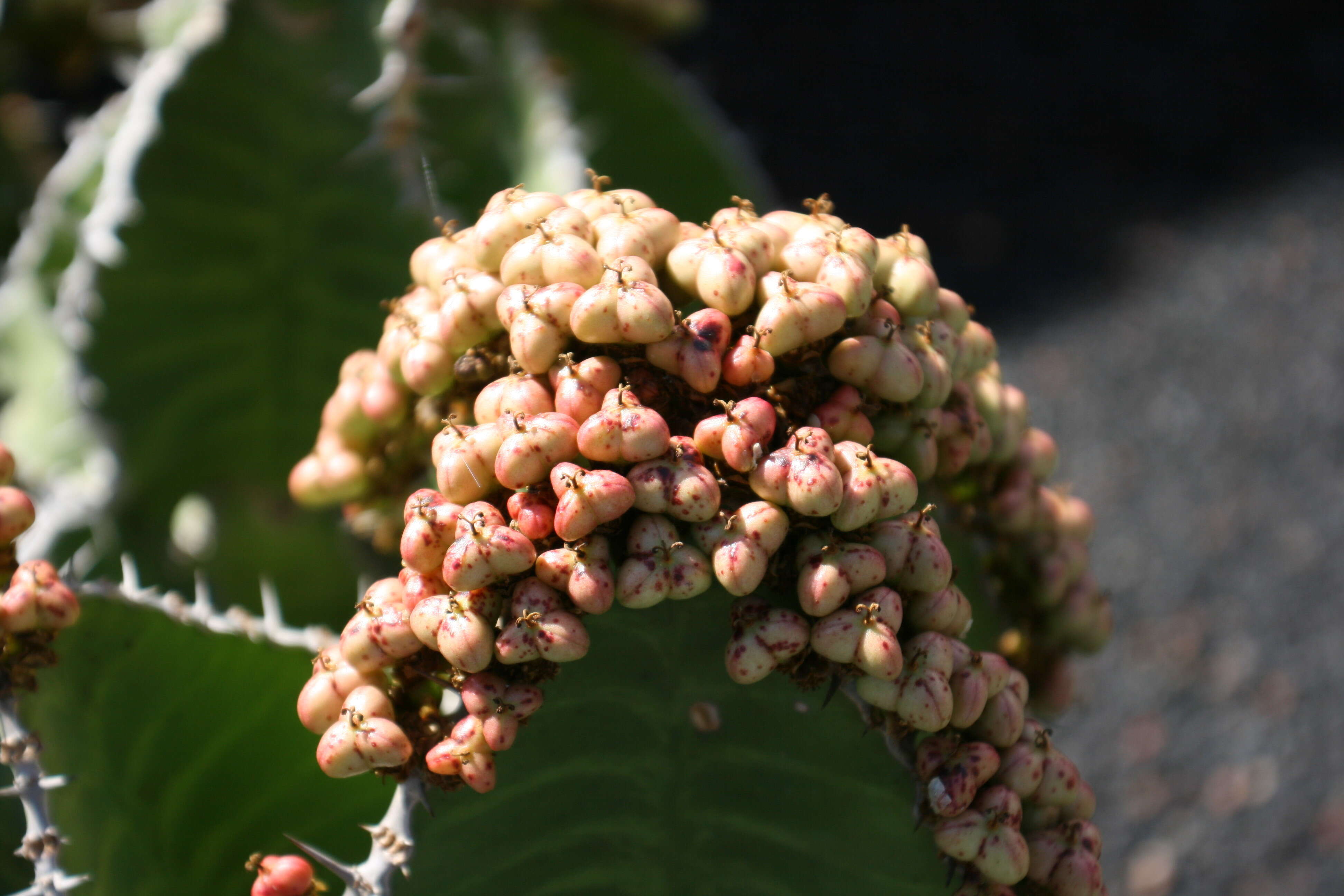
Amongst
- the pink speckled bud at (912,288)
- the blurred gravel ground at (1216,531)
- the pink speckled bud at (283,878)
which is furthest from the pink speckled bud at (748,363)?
the blurred gravel ground at (1216,531)

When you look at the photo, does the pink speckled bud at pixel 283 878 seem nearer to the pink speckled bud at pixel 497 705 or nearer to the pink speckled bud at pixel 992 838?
the pink speckled bud at pixel 497 705

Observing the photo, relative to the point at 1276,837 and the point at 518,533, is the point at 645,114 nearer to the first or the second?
the point at 518,533

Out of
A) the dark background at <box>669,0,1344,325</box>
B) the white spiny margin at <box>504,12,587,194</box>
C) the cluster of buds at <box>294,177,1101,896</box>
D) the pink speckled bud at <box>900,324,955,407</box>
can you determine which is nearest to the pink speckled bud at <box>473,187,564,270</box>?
the cluster of buds at <box>294,177,1101,896</box>

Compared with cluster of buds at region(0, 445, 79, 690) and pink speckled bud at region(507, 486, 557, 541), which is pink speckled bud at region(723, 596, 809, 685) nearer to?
pink speckled bud at region(507, 486, 557, 541)

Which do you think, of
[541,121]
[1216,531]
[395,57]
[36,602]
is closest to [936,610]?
[36,602]

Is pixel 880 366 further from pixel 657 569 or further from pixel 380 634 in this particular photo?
pixel 380 634
